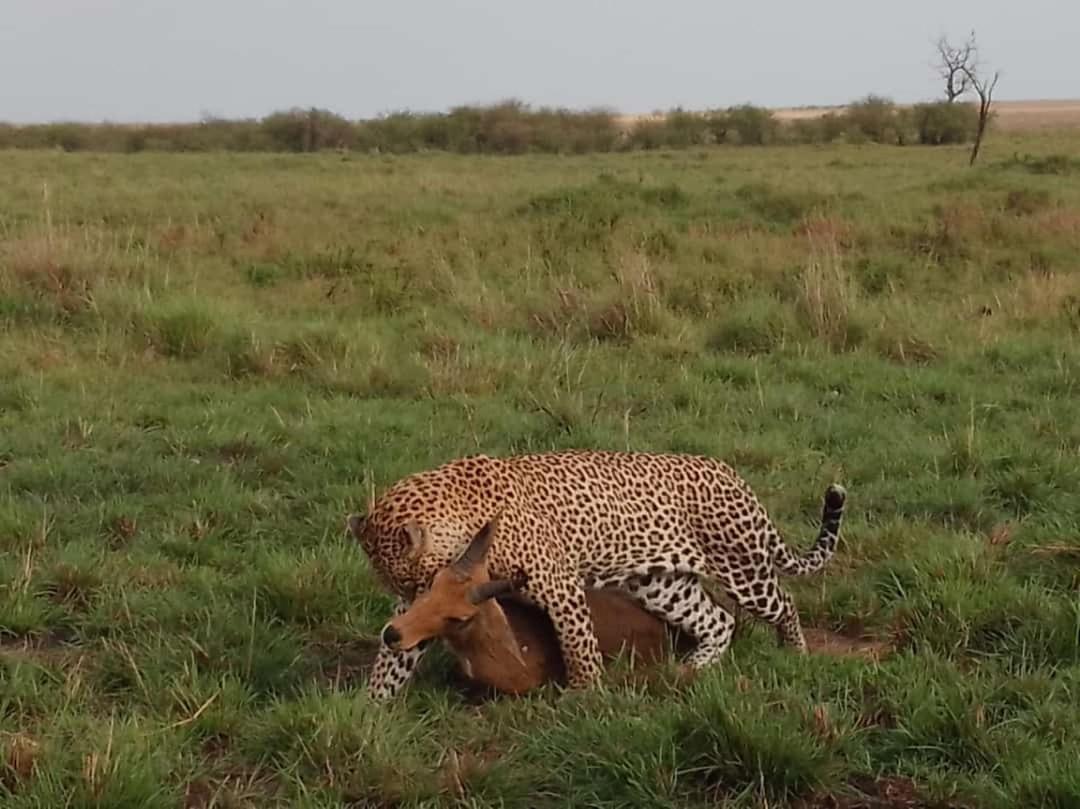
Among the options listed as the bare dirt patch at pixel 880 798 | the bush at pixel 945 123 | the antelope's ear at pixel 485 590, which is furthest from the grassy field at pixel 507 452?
the bush at pixel 945 123

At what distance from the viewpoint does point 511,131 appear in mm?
47656

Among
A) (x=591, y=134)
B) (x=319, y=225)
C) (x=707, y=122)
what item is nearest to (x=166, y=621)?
(x=319, y=225)

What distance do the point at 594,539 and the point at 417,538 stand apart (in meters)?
0.70

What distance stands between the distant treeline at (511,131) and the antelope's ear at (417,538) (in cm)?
4367

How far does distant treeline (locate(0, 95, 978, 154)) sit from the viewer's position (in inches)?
1848

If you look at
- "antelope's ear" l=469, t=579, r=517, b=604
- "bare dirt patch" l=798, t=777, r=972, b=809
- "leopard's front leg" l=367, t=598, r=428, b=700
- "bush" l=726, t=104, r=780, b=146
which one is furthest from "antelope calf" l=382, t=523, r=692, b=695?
"bush" l=726, t=104, r=780, b=146

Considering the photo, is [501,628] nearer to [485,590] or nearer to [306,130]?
[485,590]

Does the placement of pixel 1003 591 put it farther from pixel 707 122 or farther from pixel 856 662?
pixel 707 122

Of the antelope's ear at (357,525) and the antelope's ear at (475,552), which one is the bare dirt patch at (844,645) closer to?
the antelope's ear at (475,552)

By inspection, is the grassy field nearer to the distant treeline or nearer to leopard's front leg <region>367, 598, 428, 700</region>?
leopard's front leg <region>367, 598, 428, 700</region>

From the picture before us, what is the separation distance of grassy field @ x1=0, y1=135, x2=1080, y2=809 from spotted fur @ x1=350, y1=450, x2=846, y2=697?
168 mm

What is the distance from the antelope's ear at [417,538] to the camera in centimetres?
325

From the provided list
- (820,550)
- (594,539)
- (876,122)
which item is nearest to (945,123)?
(876,122)

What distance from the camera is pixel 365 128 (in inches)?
1944
